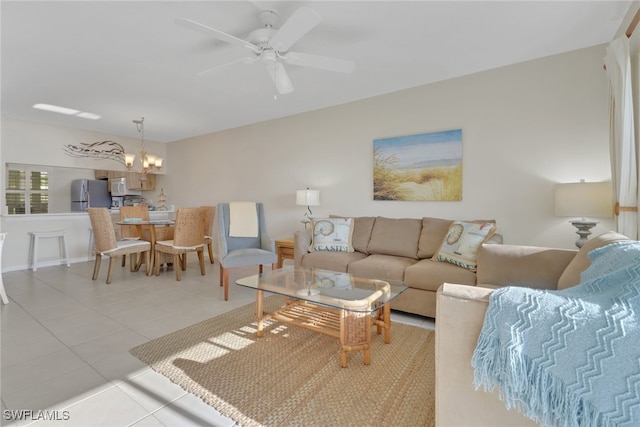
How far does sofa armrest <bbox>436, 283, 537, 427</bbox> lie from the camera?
1.05m

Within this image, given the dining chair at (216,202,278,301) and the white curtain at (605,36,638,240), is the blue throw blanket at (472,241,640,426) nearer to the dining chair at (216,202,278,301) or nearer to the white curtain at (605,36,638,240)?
the white curtain at (605,36,638,240)

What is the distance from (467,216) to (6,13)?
4.17 m

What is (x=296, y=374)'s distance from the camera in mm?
1835

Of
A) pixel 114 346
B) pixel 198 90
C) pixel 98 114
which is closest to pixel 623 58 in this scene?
pixel 198 90

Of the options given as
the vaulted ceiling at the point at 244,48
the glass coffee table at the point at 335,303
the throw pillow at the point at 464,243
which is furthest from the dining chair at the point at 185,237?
the throw pillow at the point at 464,243

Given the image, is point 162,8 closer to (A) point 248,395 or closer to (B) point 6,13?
(B) point 6,13

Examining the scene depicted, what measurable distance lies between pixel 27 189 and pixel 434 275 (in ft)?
21.0

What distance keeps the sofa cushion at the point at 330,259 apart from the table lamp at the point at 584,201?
1799mm

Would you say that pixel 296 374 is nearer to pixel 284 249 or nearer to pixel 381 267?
pixel 381 267

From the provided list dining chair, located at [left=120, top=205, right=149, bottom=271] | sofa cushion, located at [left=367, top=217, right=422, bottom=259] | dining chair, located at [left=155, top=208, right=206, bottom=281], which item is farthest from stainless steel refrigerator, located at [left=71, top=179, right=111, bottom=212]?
sofa cushion, located at [left=367, top=217, right=422, bottom=259]

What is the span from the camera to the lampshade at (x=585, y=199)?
2215mm

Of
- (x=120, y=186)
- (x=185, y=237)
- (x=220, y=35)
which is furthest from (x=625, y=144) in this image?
(x=120, y=186)

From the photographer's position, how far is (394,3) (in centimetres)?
201

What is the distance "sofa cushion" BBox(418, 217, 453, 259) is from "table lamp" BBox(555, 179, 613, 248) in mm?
923
